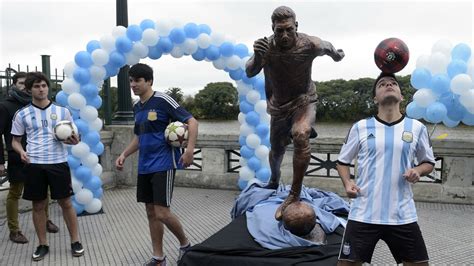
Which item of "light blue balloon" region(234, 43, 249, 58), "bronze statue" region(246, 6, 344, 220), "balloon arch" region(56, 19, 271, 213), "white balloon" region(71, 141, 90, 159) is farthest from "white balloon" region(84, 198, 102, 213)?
"bronze statue" region(246, 6, 344, 220)

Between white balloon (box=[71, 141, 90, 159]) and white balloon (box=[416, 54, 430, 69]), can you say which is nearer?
white balloon (box=[71, 141, 90, 159])

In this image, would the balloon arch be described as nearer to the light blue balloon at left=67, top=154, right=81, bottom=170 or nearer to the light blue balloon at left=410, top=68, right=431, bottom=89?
the light blue balloon at left=67, top=154, right=81, bottom=170

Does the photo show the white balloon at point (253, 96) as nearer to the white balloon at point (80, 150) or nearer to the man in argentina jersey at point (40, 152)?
the white balloon at point (80, 150)

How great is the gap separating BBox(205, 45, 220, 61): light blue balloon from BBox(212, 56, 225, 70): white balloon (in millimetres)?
58

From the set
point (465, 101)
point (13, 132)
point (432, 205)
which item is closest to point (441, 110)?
point (465, 101)

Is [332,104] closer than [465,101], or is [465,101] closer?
[465,101]

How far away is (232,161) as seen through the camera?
28.1 feet

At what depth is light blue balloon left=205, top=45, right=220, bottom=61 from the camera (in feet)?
22.6

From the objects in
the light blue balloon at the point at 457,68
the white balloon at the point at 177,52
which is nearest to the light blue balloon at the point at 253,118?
the white balloon at the point at 177,52

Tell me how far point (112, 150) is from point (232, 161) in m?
2.35

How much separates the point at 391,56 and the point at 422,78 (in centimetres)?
404

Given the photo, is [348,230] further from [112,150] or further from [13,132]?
[112,150]

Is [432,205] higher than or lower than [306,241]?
lower

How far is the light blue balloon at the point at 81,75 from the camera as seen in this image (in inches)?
244
